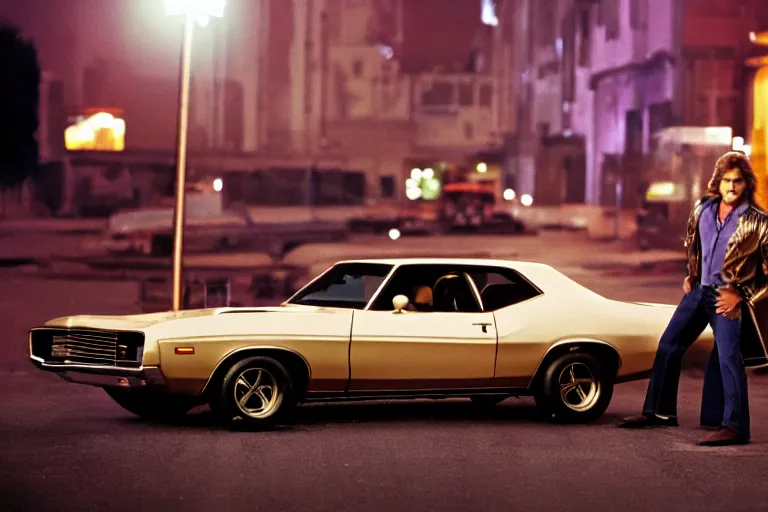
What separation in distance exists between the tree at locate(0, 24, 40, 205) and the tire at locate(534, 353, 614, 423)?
52944 millimetres

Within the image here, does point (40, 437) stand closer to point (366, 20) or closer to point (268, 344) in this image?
point (268, 344)

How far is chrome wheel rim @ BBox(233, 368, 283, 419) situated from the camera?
10.3 metres

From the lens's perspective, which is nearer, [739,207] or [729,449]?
[729,449]

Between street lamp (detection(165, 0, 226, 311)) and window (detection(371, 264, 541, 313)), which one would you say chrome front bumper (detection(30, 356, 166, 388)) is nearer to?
window (detection(371, 264, 541, 313))

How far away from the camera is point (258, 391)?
10.4 meters

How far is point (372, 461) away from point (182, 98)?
1109 cm

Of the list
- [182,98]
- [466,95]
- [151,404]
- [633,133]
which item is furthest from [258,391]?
[466,95]

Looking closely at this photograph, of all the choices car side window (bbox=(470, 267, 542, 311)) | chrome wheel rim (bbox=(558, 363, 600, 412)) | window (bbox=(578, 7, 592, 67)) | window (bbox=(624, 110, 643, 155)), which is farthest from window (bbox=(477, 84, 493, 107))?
chrome wheel rim (bbox=(558, 363, 600, 412))

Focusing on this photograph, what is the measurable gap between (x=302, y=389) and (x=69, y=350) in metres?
1.64

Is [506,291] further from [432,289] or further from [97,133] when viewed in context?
[97,133]

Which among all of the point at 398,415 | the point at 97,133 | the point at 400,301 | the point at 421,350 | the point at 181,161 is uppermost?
the point at 97,133

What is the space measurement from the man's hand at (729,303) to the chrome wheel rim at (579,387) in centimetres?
147

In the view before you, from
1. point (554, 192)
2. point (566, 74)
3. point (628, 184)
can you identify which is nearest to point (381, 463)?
point (628, 184)

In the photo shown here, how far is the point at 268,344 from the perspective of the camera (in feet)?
33.8
